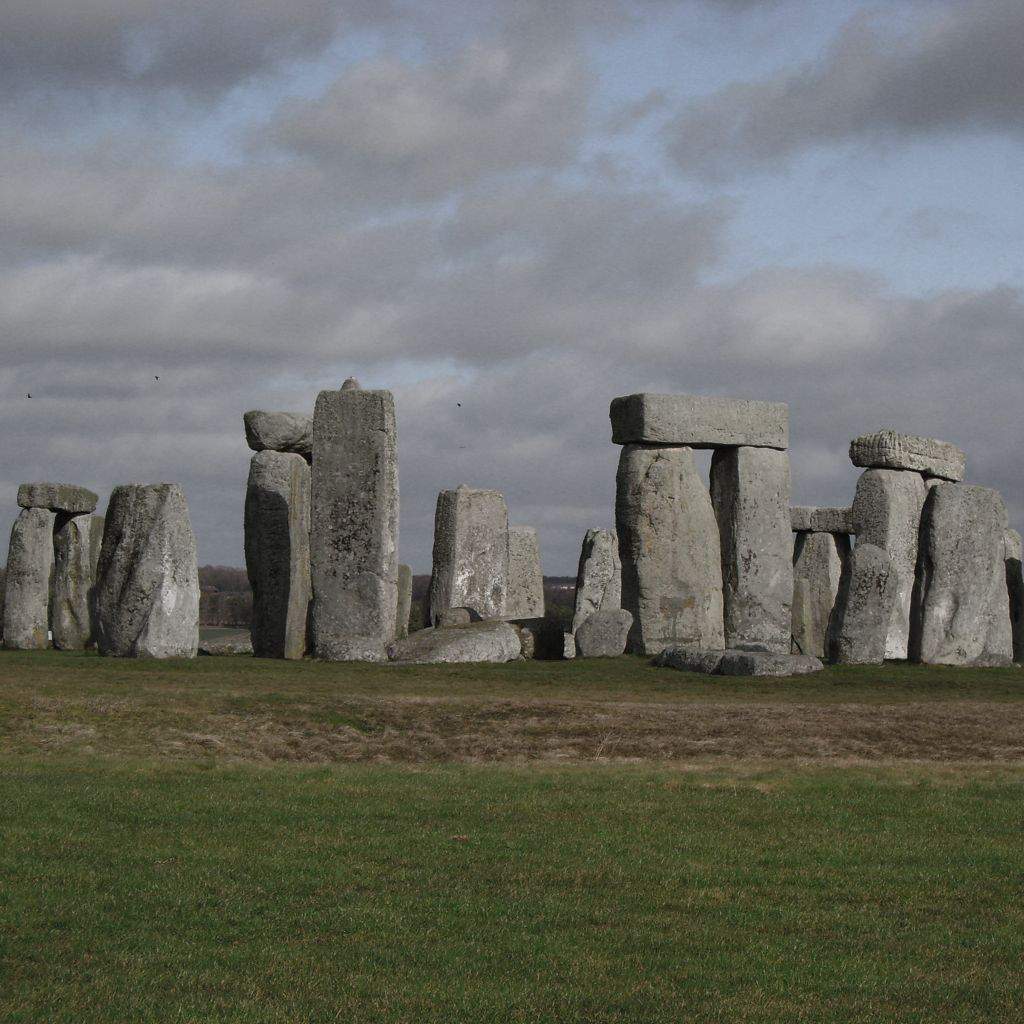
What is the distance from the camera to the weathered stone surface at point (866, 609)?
19312mm

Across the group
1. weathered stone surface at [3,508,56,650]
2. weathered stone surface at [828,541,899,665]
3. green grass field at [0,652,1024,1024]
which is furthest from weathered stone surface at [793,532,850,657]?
weathered stone surface at [3,508,56,650]

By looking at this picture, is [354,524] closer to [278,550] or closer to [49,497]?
[278,550]

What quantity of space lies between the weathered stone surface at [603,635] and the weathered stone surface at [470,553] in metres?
4.53

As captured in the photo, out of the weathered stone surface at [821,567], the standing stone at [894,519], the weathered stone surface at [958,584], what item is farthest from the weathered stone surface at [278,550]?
the weathered stone surface at [821,567]

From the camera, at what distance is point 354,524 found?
18234 millimetres

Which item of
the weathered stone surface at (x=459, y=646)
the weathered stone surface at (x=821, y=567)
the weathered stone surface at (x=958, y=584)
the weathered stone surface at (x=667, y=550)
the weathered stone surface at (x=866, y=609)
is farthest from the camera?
the weathered stone surface at (x=821, y=567)

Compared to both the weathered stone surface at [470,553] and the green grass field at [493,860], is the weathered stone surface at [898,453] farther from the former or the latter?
the green grass field at [493,860]

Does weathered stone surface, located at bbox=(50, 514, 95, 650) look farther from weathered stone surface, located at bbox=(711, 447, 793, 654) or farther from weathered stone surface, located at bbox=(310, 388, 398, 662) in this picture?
weathered stone surface, located at bbox=(711, 447, 793, 654)

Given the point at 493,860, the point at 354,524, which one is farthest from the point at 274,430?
the point at 493,860

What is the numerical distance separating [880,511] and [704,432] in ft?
12.3

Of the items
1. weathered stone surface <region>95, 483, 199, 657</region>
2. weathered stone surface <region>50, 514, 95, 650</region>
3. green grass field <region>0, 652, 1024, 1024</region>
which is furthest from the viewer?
weathered stone surface <region>50, 514, 95, 650</region>

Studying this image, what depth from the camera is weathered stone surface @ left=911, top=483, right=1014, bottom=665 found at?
798 inches

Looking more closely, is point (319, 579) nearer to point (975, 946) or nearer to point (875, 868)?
point (875, 868)

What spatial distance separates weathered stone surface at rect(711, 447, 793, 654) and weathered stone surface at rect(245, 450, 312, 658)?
238 inches
